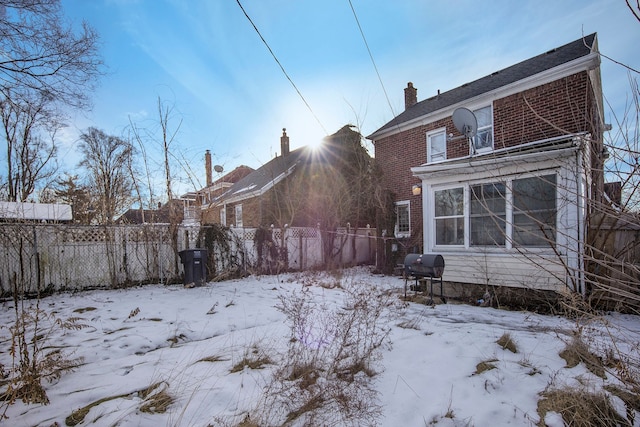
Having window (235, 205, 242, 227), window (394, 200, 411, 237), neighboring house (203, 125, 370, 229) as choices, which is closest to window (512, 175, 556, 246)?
window (394, 200, 411, 237)

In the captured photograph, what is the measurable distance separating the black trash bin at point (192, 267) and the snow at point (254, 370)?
1.92 metres

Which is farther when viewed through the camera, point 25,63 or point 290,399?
point 25,63

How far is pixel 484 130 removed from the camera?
9633 millimetres

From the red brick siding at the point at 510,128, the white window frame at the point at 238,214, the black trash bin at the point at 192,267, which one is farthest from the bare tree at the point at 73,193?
the red brick siding at the point at 510,128

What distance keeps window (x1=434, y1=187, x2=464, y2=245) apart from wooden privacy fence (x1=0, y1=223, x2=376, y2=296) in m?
5.49

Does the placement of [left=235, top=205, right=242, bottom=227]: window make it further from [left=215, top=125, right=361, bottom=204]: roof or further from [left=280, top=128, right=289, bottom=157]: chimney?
[left=280, top=128, right=289, bottom=157]: chimney

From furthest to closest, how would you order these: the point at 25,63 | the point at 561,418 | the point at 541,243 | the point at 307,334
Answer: the point at 541,243 → the point at 25,63 → the point at 307,334 → the point at 561,418

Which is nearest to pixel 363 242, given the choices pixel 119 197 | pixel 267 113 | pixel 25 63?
pixel 267 113

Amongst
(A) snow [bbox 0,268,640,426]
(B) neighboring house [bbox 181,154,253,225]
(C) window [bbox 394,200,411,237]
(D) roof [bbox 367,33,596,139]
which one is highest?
(D) roof [bbox 367,33,596,139]

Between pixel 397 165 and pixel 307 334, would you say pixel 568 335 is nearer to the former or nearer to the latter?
pixel 307 334

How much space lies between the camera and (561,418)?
7.92ft

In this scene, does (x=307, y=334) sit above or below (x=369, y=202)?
below

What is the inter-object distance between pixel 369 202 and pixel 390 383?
32.7ft

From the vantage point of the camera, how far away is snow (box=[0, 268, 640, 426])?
99.7 inches
